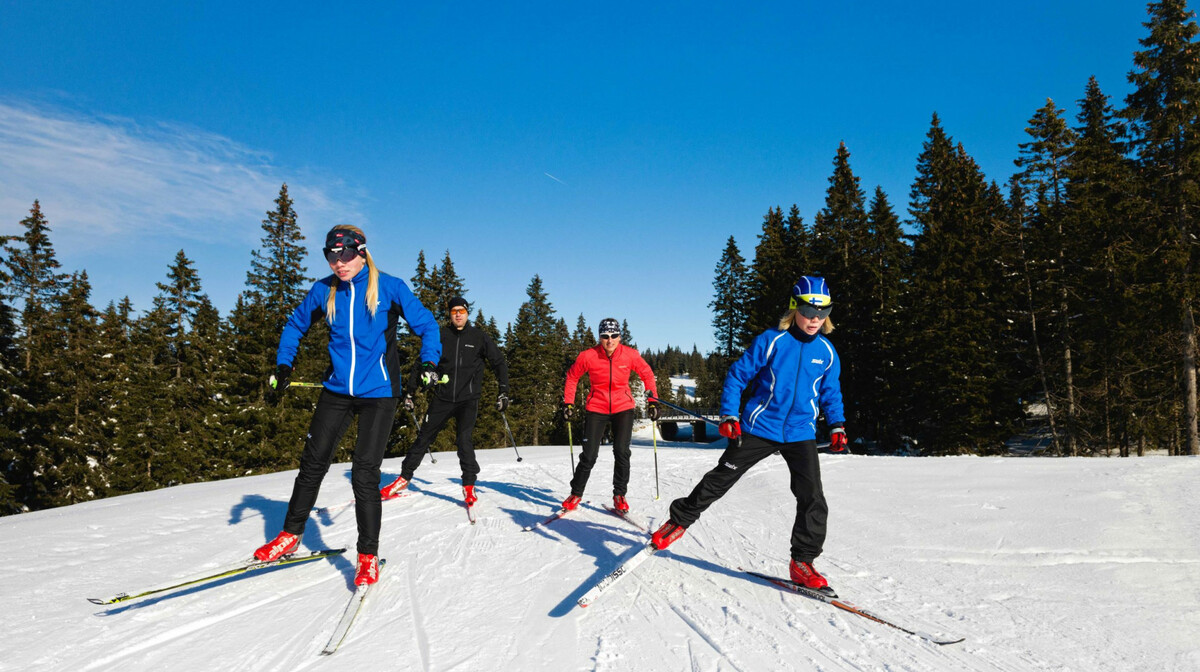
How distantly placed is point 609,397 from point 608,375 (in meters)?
0.28

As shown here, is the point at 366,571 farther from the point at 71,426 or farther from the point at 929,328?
the point at 71,426

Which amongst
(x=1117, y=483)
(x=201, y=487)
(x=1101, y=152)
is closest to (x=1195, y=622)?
(x=1117, y=483)

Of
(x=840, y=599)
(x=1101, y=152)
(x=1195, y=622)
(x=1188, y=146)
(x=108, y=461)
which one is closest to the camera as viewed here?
(x=1195, y=622)

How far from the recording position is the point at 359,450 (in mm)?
4418

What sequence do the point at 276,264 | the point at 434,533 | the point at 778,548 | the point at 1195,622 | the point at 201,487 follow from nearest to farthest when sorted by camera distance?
the point at 1195,622
the point at 778,548
the point at 434,533
the point at 201,487
the point at 276,264

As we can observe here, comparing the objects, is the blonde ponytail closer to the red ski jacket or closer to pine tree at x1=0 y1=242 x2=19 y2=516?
the red ski jacket

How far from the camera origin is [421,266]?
129 ft

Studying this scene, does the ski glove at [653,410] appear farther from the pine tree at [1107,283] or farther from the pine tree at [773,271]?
the pine tree at [773,271]

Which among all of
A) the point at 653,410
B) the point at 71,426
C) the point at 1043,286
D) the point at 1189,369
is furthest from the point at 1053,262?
the point at 71,426

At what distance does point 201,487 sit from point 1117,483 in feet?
44.8

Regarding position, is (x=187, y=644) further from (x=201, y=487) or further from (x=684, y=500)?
(x=201, y=487)

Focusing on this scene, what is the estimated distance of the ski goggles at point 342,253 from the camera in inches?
169

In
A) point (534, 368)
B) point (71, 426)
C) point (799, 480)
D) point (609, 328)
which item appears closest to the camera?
point (799, 480)

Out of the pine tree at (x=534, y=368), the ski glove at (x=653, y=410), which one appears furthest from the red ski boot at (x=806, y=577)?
the pine tree at (x=534, y=368)
